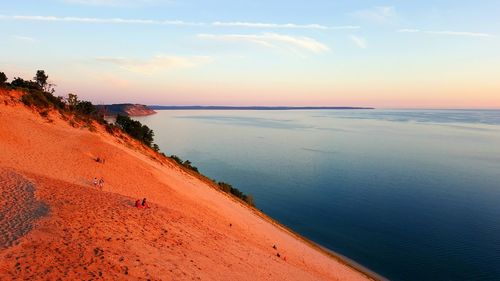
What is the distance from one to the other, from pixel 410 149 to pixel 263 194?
202 feet

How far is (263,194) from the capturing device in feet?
196

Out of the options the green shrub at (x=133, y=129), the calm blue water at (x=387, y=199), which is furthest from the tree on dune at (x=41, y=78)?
the calm blue water at (x=387, y=199)

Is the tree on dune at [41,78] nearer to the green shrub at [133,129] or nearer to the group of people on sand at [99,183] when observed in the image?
the green shrub at [133,129]

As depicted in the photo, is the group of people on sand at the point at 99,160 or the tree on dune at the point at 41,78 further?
the tree on dune at the point at 41,78

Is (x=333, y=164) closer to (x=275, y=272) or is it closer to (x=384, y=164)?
(x=384, y=164)

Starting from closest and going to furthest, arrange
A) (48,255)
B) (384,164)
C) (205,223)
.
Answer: (48,255), (205,223), (384,164)

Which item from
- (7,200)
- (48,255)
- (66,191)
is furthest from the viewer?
(66,191)

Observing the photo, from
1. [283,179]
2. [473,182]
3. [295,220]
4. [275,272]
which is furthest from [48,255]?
[473,182]

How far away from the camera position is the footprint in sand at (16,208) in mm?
16438

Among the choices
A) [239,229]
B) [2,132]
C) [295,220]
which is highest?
[2,132]

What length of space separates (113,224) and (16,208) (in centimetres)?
533

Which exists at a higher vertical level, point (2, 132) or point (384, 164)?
point (2, 132)

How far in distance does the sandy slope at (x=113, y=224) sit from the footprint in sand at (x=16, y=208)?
53 millimetres

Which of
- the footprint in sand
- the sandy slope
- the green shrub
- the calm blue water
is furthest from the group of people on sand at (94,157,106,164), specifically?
the green shrub
